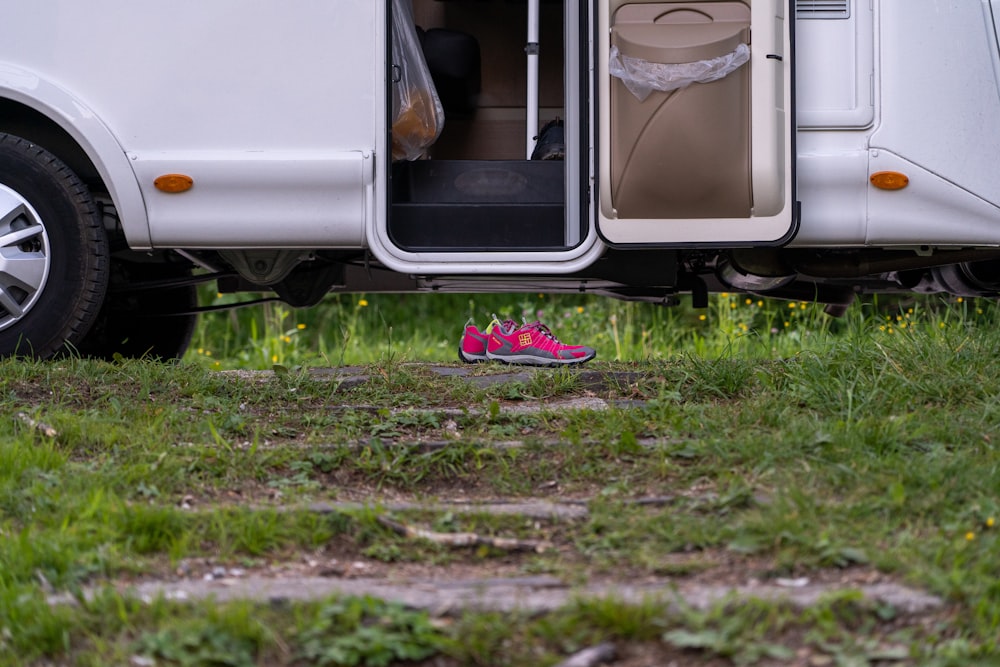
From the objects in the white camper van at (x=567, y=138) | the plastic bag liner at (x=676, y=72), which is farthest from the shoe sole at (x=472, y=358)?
the plastic bag liner at (x=676, y=72)

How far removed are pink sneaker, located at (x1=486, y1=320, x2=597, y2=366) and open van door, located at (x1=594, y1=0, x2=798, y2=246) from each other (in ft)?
2.37

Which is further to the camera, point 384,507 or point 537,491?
point 537,491

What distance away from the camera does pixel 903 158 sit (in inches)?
169

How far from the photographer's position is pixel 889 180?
429 centimetres

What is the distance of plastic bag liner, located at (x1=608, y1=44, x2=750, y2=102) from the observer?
4.19 m

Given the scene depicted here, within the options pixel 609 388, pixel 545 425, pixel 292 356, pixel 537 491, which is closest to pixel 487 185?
pixel 609 388

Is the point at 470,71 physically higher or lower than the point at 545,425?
higher

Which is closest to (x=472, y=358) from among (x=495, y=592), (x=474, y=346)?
(x=474, y=346)

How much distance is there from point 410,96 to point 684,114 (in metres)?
1.28

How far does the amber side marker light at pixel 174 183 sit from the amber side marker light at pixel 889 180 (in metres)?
2.68

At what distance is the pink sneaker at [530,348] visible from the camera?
4664mm

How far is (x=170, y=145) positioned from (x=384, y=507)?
6.83 ft

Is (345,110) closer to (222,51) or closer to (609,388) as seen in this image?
(222,51)

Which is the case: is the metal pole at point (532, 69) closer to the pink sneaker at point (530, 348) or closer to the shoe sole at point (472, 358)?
the pink sneaker at point (530, 348)
